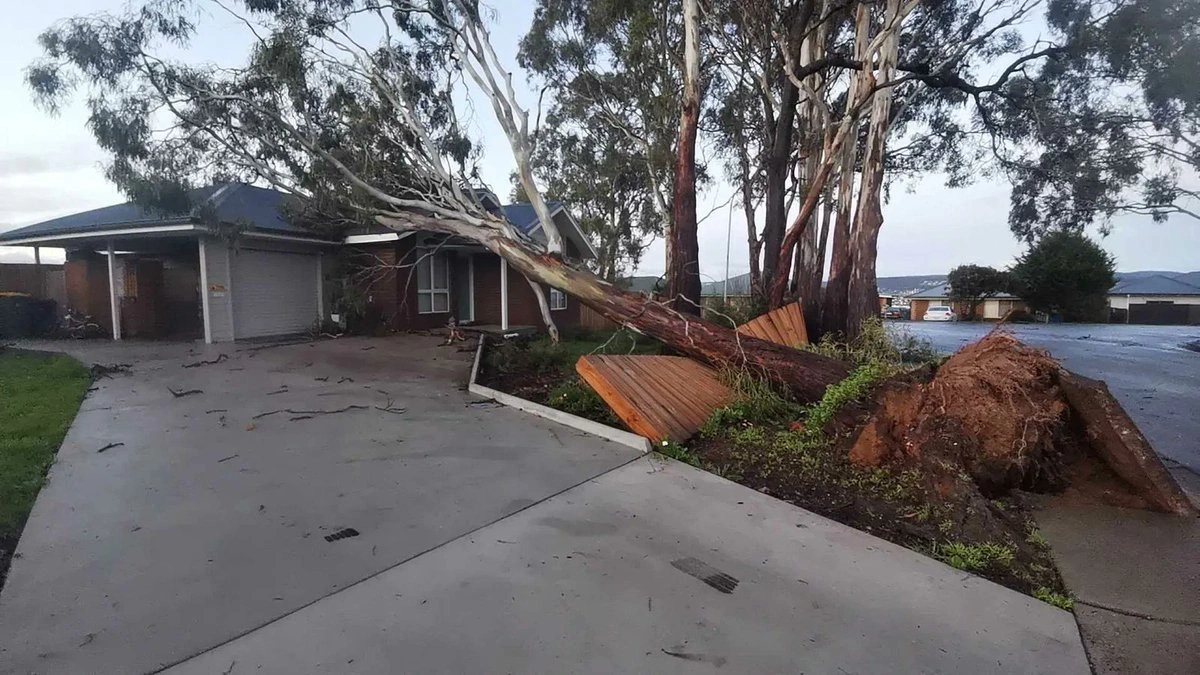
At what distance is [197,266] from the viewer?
595 inches

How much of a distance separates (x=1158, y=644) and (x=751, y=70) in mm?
14963

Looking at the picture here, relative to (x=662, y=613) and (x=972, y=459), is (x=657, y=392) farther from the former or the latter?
(x=662, y=613)

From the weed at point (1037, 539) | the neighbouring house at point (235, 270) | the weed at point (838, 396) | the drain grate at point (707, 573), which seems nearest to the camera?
the drain grate at point (707, 573)

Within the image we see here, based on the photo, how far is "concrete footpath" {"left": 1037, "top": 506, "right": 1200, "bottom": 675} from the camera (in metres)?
2.87

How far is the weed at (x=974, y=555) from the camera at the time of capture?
374 cm

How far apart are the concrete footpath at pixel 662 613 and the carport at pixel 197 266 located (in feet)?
37.0

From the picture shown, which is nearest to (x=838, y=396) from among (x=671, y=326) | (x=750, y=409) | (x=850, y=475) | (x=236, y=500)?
(x=750, y=409)

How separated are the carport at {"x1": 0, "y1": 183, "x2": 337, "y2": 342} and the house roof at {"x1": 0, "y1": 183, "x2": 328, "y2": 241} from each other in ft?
0.09

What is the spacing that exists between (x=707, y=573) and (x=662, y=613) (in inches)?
21.0

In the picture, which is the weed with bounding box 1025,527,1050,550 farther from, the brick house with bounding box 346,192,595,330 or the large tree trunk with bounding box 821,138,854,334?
the brick house with bounding box 346,192,595,330

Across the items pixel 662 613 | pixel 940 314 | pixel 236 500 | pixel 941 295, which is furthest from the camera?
pixel 941 295

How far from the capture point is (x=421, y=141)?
1222 cm

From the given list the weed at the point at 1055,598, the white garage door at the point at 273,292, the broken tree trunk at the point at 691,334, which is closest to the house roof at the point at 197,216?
the white garage door at the point at 273,292

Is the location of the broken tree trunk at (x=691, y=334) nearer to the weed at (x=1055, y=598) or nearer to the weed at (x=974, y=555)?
the weed at (x=974, y=555)
